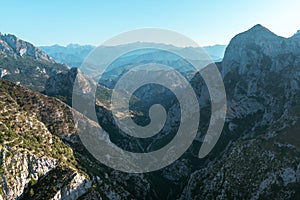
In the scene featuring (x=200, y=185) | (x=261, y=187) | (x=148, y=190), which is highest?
(x=261, y=187)

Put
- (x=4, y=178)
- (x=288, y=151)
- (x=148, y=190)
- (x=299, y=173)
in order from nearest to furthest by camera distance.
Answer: (x=4, y=178)
(x=299, y=173)
(x=288, y=151)
(x=148, y=190)

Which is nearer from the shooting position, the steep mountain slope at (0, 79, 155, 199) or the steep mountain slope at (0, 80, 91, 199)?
the steep mountain slope at (0, 80, 91, 199)

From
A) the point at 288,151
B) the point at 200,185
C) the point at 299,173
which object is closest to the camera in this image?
the point at 299,173

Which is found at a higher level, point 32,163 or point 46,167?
point 32,163

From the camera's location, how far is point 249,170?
519ft

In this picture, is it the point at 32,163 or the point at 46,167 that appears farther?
the point at 46,167

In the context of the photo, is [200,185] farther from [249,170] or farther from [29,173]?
[29,173]

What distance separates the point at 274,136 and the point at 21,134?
138m

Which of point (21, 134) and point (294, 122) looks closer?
point (21, 134)

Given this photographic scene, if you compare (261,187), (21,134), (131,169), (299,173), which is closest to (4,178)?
(21,134)

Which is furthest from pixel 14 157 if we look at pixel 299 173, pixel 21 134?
pixel 299 173

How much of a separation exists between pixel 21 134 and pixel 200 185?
101290 millimetres

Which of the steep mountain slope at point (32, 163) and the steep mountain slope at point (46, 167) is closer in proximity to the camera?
the steep mountain slope at point (32, 163)

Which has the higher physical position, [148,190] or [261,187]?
[261,187]
